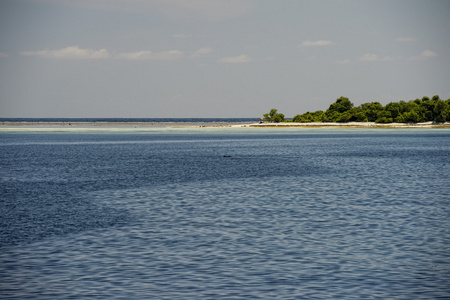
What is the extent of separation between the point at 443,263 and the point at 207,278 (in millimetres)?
7298

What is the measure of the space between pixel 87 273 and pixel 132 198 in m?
17.0

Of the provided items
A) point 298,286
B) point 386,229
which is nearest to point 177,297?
point 298,286

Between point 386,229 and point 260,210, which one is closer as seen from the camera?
point 386,229

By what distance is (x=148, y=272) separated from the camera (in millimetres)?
15867

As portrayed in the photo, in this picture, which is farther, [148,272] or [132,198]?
[132,198]

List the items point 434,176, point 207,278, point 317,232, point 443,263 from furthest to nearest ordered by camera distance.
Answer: point 434,176 → point 317,232 → point 443,263 → point 207,278

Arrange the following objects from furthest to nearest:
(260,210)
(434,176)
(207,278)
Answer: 1. (434,176)
2. (260,210)
3. (207,278)

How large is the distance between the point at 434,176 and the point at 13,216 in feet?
111

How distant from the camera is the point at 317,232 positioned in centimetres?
2145

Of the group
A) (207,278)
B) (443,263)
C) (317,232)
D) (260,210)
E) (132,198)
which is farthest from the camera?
(132,198)

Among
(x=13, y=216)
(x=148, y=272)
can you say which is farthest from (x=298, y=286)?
(x=13, y=216)

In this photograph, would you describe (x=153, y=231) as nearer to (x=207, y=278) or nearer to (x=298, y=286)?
(x=207, y=278)

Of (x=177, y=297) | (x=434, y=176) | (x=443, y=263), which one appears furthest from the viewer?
(x=434, y=176)

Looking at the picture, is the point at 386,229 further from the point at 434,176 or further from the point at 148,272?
the point at 434,176
